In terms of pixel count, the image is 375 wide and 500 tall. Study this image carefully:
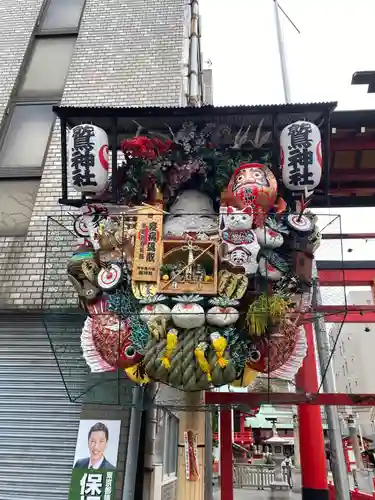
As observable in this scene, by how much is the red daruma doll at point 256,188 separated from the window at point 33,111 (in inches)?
143

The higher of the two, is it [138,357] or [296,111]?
[296,111]

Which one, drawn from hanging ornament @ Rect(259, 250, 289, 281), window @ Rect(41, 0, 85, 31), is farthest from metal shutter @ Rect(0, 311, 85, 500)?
window @ Rect(41, 0, 85, 31)

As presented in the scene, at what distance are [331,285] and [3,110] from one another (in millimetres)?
6390

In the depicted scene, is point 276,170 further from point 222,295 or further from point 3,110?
point 3,110

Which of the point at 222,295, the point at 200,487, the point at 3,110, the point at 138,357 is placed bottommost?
the point at 200,487

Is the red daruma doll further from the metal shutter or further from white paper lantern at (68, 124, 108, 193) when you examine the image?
the metal shutter

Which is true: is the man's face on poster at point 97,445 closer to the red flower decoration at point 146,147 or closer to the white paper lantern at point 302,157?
the red flower decoration at point 146,147

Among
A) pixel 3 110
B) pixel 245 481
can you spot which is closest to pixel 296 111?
pixel 3 110

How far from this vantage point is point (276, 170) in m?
4.67

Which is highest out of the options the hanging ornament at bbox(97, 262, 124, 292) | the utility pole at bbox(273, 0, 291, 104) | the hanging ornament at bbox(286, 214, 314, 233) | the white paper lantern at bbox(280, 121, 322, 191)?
the utility pole at bbox(273, 0, 291, 104)

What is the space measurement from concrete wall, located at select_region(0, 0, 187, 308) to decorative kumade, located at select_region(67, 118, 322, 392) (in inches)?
44.8

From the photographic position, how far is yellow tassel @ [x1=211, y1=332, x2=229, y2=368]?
370 centimetres

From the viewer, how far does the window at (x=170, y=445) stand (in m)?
6.75

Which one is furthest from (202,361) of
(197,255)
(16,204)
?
(16,204)
